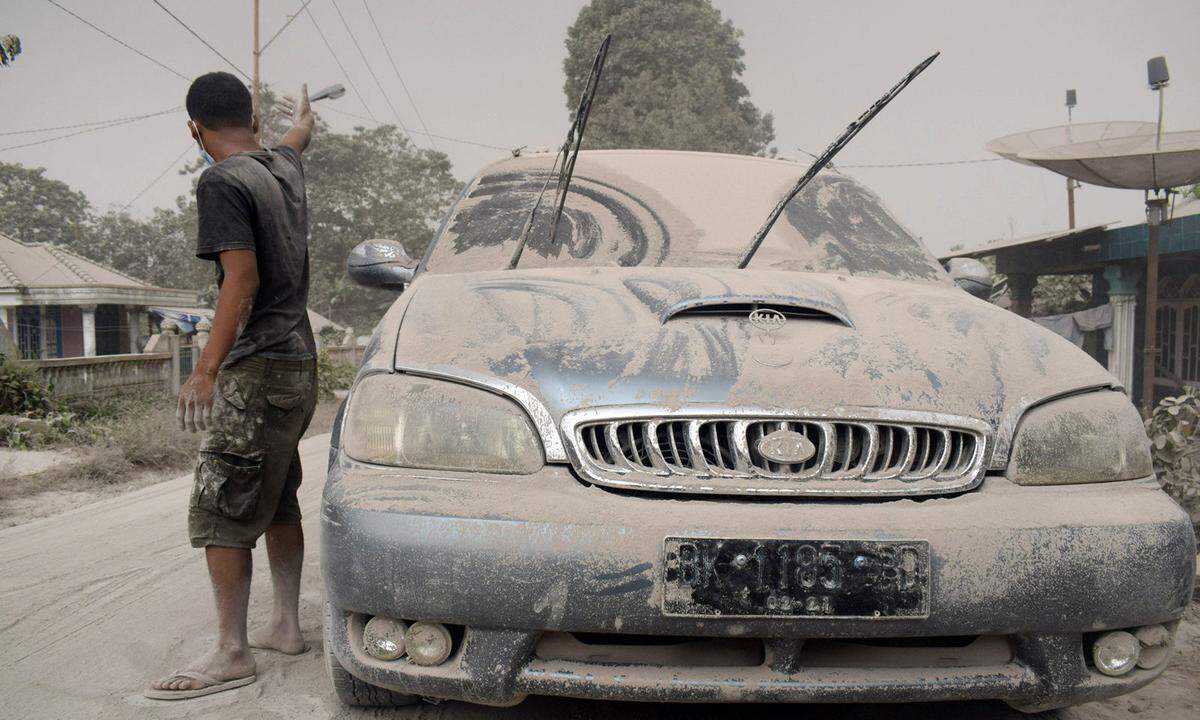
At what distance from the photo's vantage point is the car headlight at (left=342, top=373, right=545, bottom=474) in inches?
70.4

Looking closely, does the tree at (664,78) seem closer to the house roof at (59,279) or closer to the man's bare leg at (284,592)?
the house roof at (59,279)

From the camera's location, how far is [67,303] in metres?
25.2

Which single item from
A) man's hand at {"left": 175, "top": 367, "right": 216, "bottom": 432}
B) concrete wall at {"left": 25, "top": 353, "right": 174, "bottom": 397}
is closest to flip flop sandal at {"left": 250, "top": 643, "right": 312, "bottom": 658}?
man's hand at {"left": 175, "top": 367, "right": 216, "bottom": 432}

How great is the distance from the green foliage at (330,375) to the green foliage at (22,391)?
309 inches

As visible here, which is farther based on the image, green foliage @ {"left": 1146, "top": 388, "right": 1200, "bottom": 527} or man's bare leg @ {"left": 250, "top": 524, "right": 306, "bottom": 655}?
green foliage @ {"left": 1146, "top": 388, "right": 1200, "bottom": 527}

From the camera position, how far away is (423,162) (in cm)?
5066

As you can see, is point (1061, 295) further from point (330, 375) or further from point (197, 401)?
point (197, 401)

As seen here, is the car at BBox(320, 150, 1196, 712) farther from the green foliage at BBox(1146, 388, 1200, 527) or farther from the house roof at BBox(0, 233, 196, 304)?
the house roof at BBox(0, 233, 196, 304)

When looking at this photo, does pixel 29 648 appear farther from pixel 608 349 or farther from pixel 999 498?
pixel 999 498

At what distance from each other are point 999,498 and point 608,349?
0.83 m

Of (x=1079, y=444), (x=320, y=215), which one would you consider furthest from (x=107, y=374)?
(x=320, y=215)

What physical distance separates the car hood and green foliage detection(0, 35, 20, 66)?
6.30 metres

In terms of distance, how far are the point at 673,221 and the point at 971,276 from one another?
1.07 metres

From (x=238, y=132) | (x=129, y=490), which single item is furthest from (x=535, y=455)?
(x=129, y=490)
